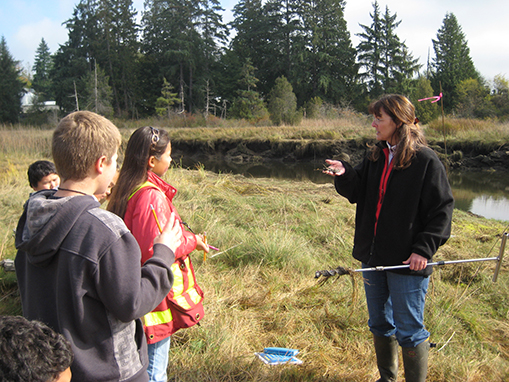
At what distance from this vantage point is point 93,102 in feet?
110

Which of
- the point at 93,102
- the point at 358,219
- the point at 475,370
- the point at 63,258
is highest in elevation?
the point at 93,102

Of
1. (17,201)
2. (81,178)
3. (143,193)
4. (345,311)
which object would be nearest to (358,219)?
(345,311)

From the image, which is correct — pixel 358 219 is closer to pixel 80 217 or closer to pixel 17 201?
pixel 80 217

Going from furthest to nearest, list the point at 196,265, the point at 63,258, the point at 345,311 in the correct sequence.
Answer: the point at 196,265, the point at 345,311, the point at 63,258

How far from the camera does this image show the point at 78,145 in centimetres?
122

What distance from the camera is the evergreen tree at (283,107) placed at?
25625 mm

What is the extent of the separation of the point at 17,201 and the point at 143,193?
4.56 metres

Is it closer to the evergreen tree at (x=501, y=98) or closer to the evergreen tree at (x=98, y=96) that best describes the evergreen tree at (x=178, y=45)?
the evergreen tree at (x=98, y=96)

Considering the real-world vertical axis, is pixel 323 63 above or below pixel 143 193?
above

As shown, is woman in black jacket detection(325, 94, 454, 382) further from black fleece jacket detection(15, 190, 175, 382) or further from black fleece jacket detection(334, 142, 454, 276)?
black fleece jacket detection(15, 190, 175, 382)

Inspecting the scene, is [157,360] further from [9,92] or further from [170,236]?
[9,92]

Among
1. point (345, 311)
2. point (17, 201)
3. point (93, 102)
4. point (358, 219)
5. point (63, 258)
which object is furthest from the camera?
point (93, 102)

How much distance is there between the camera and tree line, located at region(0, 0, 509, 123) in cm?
3912

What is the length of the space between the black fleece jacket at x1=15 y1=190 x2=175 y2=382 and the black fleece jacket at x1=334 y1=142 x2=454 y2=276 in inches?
55.7
